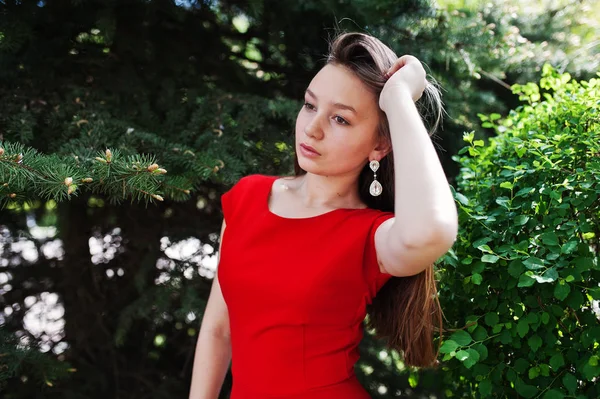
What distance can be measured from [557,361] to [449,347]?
259mm

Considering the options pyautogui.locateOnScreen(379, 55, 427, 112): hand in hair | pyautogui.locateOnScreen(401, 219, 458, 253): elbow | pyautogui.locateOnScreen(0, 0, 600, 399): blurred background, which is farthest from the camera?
pyautogui.locateOnScreen(0, 0, 600, 399): blurred background

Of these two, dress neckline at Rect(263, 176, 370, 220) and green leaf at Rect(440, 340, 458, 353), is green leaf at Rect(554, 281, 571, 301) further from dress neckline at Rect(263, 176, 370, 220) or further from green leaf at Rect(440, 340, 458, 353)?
dress neckline at Rect(263, 176, 370, 220)

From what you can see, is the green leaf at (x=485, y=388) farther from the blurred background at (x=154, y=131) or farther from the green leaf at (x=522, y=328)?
the blurred background at (x=154, y=131)

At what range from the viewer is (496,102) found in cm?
276

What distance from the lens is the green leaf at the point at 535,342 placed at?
1.57 meters

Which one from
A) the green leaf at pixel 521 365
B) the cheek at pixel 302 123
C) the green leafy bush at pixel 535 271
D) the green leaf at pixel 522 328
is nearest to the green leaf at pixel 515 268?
the green leafy bush at pixel 535 271

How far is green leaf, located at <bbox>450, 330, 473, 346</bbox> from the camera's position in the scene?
1620mm

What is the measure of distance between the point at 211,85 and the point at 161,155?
1.80 feet

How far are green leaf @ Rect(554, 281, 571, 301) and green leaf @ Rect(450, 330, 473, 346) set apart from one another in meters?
0.24

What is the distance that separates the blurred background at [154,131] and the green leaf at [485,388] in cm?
27

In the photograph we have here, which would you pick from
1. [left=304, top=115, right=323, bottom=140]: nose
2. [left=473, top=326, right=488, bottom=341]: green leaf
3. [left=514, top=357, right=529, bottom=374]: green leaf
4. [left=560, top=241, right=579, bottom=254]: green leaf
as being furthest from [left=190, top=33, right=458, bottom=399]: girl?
[left=560, top=241, right=579, bottom=254]: green leaf

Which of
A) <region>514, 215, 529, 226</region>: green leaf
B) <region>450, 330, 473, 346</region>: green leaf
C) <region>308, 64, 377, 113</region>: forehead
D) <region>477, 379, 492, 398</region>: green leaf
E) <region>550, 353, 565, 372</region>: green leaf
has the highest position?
<region>308, 64, 377, 113</region>: forehead

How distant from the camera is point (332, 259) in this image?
5.06 ft

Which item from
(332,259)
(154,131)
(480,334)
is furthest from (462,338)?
(154,131)
